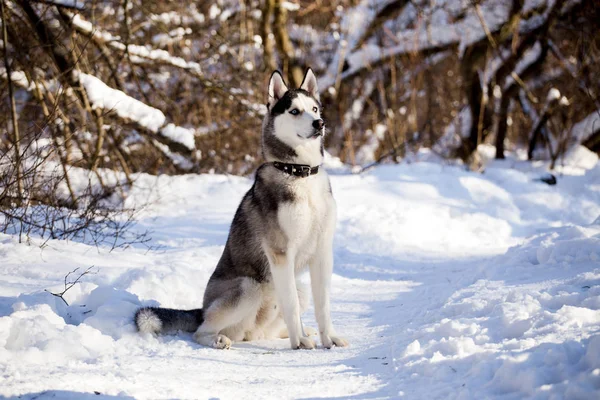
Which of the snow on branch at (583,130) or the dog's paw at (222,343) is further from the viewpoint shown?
the snow on branch at (583,130)

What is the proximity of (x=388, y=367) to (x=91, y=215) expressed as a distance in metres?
3.71

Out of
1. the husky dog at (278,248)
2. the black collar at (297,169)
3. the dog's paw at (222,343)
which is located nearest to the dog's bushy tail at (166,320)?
the husky dog at (278,248)

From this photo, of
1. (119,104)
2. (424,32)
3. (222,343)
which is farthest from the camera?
(424,32)

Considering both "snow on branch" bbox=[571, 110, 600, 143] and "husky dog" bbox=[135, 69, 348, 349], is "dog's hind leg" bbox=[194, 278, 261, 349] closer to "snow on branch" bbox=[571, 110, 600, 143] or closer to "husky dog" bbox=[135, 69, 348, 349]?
"husky dog" bbox=[135, 69, 348, 349]

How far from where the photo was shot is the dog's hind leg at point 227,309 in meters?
4.11

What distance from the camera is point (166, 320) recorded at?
4.06 metres

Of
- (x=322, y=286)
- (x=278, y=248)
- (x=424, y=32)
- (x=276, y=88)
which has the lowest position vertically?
(x=322, y=286)

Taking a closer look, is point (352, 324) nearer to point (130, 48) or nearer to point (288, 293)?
point (288, 293)

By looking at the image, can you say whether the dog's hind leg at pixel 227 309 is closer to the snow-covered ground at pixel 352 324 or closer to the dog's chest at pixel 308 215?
the snow-covered ground at pixel 352 324

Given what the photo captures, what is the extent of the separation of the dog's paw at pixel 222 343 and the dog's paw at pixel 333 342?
670 millimetres

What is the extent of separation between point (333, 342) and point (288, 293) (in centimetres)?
48

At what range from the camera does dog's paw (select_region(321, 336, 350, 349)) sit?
4.17 m

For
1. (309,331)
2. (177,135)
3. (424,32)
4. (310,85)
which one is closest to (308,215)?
(309,331)

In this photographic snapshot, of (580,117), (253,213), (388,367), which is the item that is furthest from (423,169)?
(388,367)
